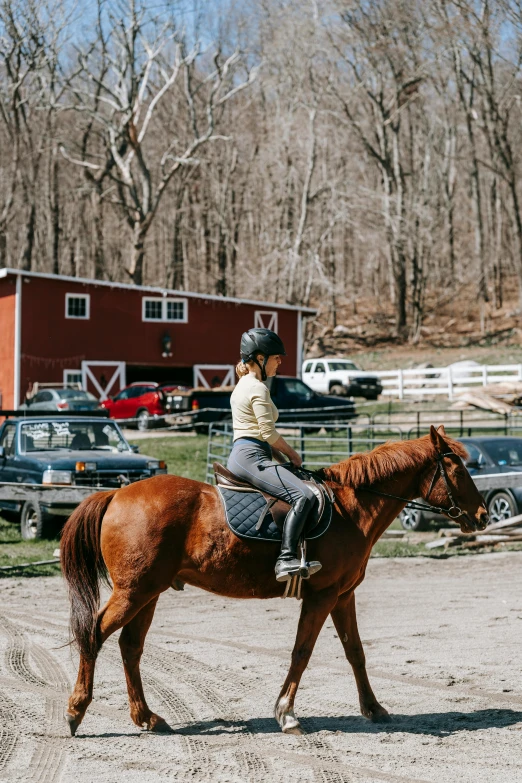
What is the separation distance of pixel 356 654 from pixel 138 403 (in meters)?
29.9

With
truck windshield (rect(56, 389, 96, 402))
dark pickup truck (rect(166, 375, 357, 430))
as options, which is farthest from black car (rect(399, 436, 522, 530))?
truck windshield (rect(56, 389, 96, 402))

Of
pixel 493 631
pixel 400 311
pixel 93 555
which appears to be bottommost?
pixel 493 631

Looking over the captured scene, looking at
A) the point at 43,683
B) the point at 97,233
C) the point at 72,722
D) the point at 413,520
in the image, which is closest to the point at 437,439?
the point at 72,722

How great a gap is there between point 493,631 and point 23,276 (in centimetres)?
3415

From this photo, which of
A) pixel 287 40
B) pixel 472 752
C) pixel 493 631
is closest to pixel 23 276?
pixel 287 40

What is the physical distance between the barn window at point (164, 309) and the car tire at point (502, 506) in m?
28.7

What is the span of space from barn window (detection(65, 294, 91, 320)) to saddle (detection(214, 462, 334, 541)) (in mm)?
35861

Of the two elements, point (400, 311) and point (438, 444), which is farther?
point (400, 311)

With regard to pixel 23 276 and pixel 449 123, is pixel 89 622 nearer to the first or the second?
pixel 23 276

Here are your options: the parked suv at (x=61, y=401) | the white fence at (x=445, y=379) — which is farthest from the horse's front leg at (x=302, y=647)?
the white fence at (x=445, y=379)

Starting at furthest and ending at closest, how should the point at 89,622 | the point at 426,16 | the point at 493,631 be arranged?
the point at 426,16 → the point at 493,631 → the point at 89,622

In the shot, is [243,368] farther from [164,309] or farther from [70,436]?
[164,309]

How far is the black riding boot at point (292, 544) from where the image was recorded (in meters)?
6.23

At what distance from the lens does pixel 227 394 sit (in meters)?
33.3
